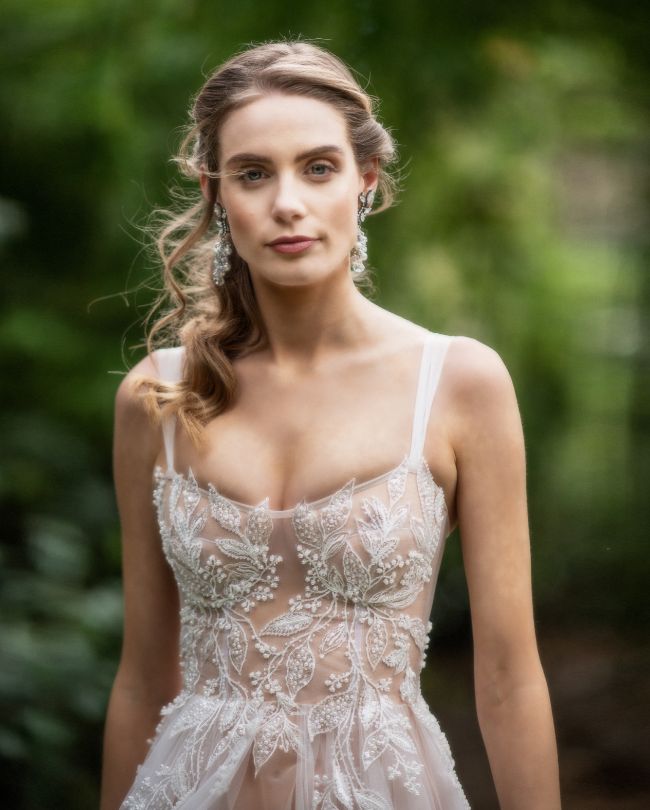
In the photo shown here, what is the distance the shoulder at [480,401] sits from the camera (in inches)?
87.3

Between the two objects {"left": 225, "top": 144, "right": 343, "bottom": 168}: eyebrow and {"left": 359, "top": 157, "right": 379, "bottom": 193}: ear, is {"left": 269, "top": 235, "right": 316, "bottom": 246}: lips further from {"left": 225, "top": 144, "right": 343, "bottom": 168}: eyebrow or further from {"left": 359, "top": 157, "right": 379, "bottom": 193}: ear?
{"left": 359, "top": 157, "right": 379, "bottom": 193}: ear

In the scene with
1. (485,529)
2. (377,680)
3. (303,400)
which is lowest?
(377,680)

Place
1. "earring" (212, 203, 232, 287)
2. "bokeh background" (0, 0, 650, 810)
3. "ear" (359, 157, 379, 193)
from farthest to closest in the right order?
"bokeh background" (0, 0, 650, 810) → "earring" (212, 203, 232, 287) → "ear" (359, 157, 379, 193)

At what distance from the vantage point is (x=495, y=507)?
87.2 inches

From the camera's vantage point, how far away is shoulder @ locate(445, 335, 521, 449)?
2217 millimetres

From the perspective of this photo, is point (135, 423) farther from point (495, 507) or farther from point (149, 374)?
point (495, 507)

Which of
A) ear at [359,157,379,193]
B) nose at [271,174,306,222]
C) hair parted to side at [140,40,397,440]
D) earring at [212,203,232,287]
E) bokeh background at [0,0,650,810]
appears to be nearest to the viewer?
nose at [271,174,306,222]

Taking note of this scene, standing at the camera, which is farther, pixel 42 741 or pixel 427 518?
pixel 42 741

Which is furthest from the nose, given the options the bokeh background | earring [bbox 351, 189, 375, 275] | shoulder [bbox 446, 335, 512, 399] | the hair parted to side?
the bokeh background

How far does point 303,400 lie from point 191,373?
258 millimetres

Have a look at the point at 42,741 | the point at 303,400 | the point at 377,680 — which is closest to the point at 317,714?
the point at 377,680

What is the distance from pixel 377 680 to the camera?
2211 millimetres

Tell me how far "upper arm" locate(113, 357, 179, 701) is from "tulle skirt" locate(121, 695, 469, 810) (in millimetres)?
309

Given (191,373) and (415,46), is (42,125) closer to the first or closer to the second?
(415,46)
